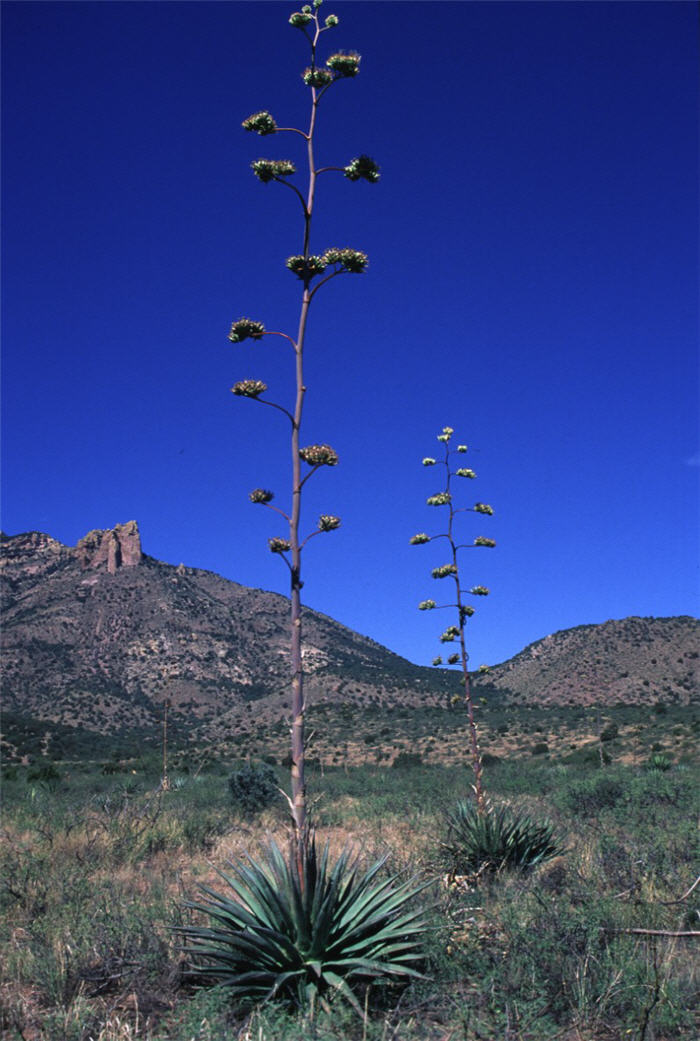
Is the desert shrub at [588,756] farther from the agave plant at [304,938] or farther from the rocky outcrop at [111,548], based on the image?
the rocky outcrop at [111,548]

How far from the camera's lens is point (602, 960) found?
4.25m

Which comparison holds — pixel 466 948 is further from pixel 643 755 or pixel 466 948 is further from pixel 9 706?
pixel 9 706

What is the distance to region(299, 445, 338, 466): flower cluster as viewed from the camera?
4758 mm

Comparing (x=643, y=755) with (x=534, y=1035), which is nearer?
(x=534, y=1035)

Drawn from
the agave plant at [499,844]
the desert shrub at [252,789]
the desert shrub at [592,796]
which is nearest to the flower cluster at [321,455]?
the agave plant at [499,844]

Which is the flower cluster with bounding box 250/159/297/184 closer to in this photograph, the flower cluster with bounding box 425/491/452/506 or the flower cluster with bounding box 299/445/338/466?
the flower cluster with bounding box 299/445/338/466

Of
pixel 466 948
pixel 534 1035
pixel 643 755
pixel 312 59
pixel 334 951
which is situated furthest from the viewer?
pixel 643 755

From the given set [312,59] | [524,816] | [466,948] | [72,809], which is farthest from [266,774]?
[312,59]

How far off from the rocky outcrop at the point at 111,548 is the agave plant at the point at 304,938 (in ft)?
274

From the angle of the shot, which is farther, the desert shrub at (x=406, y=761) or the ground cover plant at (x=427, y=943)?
the desert shrub at (x=406, y=761)

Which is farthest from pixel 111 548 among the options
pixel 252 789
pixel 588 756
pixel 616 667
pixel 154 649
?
pixel 252 789

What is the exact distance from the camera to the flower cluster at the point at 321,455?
4758 mm

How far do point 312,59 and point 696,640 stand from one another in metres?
62.4

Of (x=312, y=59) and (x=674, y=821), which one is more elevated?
(x=312, y=59)
